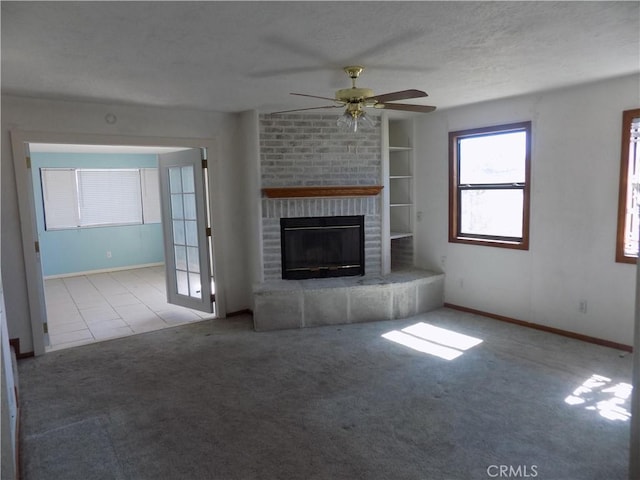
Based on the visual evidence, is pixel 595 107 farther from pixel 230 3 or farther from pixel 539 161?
pixel 230 3

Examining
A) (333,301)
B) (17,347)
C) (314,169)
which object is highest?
(314,169)

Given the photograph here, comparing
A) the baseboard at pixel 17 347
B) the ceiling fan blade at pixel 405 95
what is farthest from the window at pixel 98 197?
the ceiling fan blade at pixel 405 95

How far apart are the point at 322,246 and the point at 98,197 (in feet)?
17.5

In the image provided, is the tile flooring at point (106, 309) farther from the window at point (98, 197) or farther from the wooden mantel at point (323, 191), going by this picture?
the wooden mantel at point (323, 191)

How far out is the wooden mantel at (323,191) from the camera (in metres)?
4.79

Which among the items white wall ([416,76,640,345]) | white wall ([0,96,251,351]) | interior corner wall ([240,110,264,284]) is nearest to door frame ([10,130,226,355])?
white wall ([0,96,251,351])

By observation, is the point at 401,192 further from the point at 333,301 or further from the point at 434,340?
the point at 434,340

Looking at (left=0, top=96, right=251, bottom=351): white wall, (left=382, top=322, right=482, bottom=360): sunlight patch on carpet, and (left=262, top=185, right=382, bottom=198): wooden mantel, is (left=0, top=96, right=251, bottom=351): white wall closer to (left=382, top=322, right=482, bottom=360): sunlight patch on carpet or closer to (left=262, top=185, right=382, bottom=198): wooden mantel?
(left=262, top=185, right=382, bottom=198): wooden mantel

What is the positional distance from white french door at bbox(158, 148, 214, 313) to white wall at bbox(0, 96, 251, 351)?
0.20m

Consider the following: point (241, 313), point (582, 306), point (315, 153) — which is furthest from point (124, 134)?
point (582, 306)

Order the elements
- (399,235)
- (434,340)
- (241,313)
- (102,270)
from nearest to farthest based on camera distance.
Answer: (434,340) → (241,313) → (399,235) → (102,270)

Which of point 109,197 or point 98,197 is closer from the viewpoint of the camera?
point 98,197

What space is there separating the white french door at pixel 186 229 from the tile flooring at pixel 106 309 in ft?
1.00

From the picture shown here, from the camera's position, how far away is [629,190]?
3.73m
